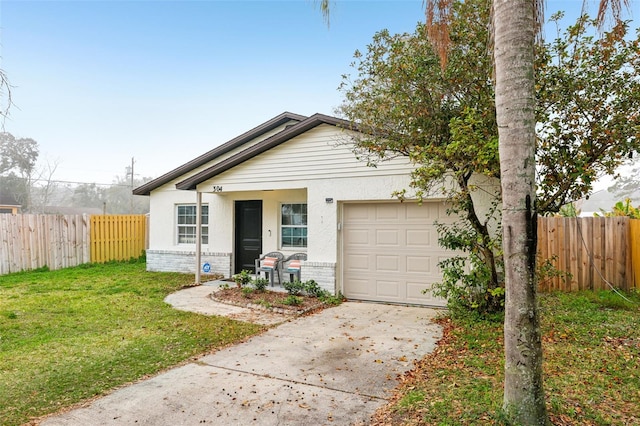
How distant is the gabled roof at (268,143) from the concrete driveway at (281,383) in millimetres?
4084

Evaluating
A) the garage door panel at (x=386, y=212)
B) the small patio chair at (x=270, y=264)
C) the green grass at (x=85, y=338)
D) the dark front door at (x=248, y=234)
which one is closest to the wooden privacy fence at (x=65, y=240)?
the green grass at (x=85, y=338)

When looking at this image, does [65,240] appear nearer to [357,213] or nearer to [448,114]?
[357,213]

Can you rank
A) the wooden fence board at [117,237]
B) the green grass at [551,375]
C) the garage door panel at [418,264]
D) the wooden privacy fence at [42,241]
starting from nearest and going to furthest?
the green grass at [551,375] → the garage door panel at [418,264] → the wooden privacy fence at [42,241] → the wooden fence board at [117,237]

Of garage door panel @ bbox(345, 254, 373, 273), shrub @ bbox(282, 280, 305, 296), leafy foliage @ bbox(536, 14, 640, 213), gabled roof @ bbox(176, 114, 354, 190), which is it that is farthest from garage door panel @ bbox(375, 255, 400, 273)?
leafy foliage @ bbox(536, 14, 640, 213)

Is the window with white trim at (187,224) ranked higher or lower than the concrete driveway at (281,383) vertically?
higher

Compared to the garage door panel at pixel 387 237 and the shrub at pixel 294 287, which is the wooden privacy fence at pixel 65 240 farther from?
the garage door panel at pixel 387 237

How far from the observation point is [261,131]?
40.5 feet

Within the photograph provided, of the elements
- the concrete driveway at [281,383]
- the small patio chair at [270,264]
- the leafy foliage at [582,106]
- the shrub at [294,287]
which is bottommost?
the concrete driveway at [281,383]

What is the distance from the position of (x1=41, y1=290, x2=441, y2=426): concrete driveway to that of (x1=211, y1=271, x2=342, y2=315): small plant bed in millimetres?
1339

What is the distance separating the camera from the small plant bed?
7634 millimetres

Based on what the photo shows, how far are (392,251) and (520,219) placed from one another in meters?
5.46

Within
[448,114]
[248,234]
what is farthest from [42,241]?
[448,114]

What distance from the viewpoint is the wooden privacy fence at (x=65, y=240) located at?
1191 cm

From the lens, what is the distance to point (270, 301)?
26.2ft
